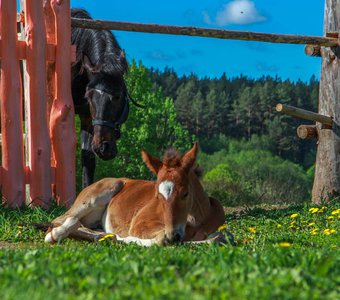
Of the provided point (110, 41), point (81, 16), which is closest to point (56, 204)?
point (110, 41)

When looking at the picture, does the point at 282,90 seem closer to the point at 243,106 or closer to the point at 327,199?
the point at 243,106

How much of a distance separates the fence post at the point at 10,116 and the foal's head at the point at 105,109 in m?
1.11

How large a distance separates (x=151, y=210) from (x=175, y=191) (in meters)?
0.86

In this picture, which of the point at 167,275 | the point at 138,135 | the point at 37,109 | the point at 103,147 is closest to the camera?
the point at 167,275

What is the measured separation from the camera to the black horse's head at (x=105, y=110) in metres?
10.7

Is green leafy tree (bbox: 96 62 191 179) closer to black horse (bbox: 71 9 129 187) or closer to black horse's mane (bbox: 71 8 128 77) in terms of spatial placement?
black horse (bbox: 71 9 129 187)

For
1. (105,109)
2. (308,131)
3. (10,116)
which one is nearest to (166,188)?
(105,109)

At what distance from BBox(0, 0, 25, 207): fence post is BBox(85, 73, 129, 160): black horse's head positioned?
1.11 metres

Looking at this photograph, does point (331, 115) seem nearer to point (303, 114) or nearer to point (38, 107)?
point (303, 114)

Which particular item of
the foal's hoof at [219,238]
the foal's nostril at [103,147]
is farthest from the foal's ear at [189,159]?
the foal's nostril at [103,147]

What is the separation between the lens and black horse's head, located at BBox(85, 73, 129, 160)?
35.1 ft

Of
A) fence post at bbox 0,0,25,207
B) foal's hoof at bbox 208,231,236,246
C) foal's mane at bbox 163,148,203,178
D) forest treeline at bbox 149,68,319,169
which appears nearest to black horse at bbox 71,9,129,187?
fence post at bbox 0,0,25,207

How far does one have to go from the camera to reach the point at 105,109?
35.2ft

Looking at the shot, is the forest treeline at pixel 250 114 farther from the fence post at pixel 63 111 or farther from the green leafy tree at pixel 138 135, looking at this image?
the fence post at pixel 63 111
